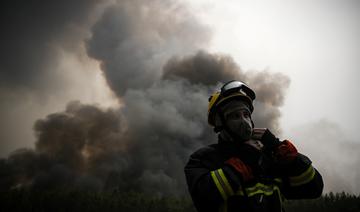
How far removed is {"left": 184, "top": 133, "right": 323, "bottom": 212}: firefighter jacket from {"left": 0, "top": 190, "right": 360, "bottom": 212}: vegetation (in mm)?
41211

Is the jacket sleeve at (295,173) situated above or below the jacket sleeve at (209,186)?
above

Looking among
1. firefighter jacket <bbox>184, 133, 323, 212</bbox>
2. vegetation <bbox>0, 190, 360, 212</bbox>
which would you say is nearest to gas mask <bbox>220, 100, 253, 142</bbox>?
firefighter jacket <bbox>184, 133, 323, 212</bbox>

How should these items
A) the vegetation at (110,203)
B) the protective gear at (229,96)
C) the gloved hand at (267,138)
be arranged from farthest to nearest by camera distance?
the vegetation at (110,203) → the protective gear at (229,96) → the gloved hand at (267,138)

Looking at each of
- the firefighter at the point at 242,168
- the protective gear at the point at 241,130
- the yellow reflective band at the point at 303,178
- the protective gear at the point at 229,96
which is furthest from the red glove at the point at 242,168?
the protective gear at the point at 229,96

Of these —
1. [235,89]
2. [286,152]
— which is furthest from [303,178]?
[235,89]

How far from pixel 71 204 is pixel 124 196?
9.20 meters

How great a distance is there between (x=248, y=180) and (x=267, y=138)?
59cm

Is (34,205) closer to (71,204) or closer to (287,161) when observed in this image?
(71,204)

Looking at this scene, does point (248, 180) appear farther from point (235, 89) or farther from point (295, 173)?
point (235, 89)

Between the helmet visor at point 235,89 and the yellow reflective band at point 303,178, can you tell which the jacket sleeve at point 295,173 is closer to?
the yellow reflective band at point 303,178

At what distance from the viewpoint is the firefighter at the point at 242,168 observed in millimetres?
2750

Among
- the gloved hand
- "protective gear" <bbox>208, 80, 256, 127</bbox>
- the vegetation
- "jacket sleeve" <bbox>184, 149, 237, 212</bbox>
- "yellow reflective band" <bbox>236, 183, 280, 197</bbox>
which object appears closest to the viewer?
"jacket sleeve" <bbox>184, 149, 237, 212</bbox>

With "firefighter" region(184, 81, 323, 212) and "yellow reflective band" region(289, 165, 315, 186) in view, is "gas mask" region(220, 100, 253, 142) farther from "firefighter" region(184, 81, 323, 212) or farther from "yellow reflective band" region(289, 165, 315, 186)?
"yellow reflective band" region(289, 165, 315, 186)

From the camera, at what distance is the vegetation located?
4117 cm
